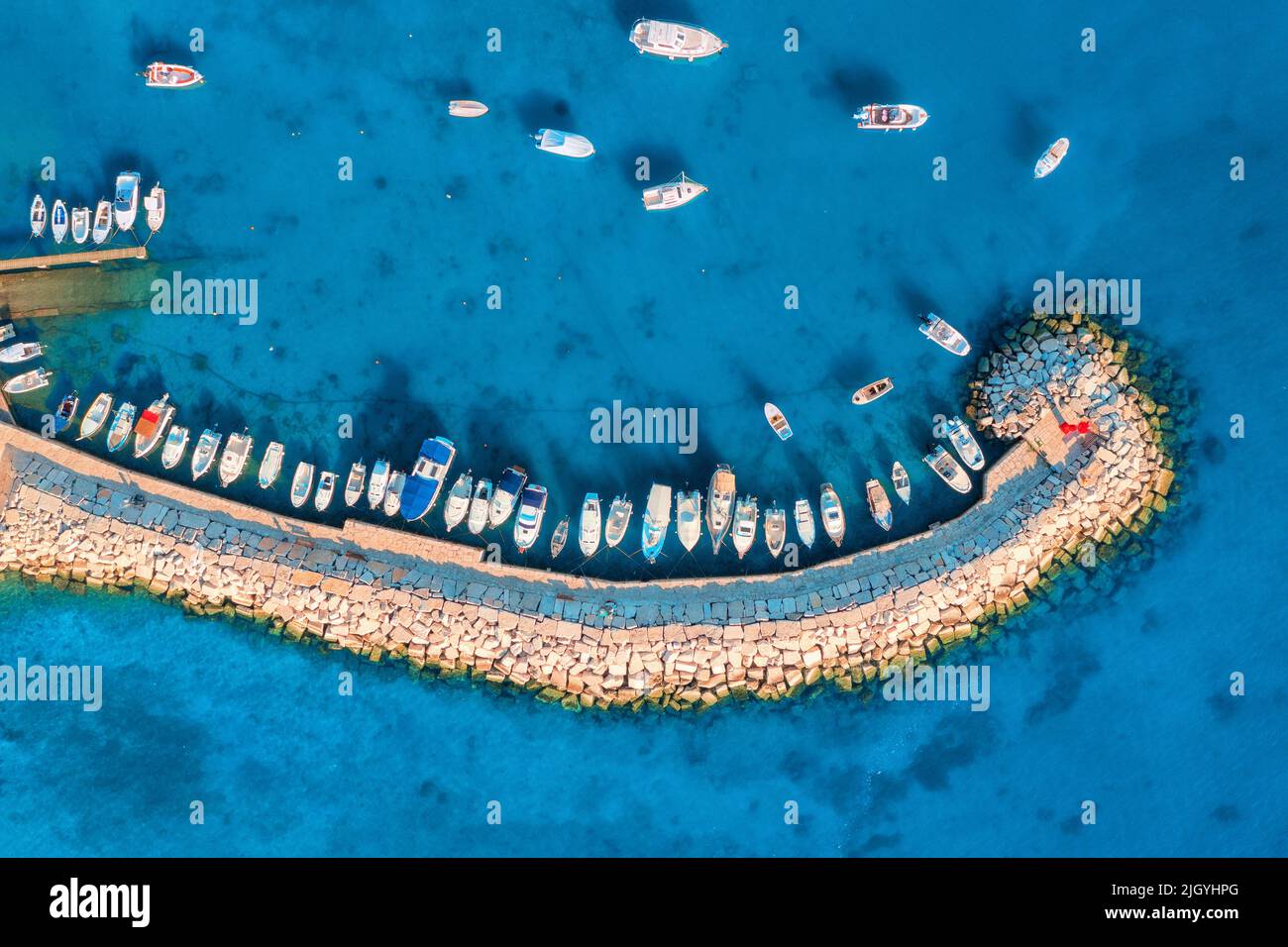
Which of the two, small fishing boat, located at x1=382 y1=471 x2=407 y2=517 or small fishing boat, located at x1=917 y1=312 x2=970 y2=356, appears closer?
small fishing boat, located at x1=382 y1=471 x2=407 y2=517

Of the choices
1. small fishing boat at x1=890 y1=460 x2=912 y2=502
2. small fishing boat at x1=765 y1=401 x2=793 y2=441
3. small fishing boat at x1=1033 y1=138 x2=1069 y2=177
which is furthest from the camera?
small fishing boat at x1=890 y1=460 x2=912 y2=502

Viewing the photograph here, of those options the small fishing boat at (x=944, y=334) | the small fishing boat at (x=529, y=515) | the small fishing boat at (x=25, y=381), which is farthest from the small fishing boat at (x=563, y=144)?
the small fishing boat at (x=25, y=381)

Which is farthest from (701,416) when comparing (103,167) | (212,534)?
(103,167)

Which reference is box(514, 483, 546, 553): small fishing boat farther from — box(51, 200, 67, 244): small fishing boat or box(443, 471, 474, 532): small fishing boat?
box(51, 200, 67, 244): small fishing boat

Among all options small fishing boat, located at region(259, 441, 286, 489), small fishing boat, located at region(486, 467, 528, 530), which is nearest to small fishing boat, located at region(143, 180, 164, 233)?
small fishing boat, located at region(259, 441, 286, 489)

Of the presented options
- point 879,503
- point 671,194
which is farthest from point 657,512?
point 671,194

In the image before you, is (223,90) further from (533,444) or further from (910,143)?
(910,143)

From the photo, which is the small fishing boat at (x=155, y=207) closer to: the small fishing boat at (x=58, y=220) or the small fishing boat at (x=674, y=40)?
the small fishing boat at (x=58, y=220)

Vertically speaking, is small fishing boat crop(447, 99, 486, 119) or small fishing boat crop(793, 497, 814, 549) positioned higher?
small fishing boat crop(447, 99, 486, 119)
